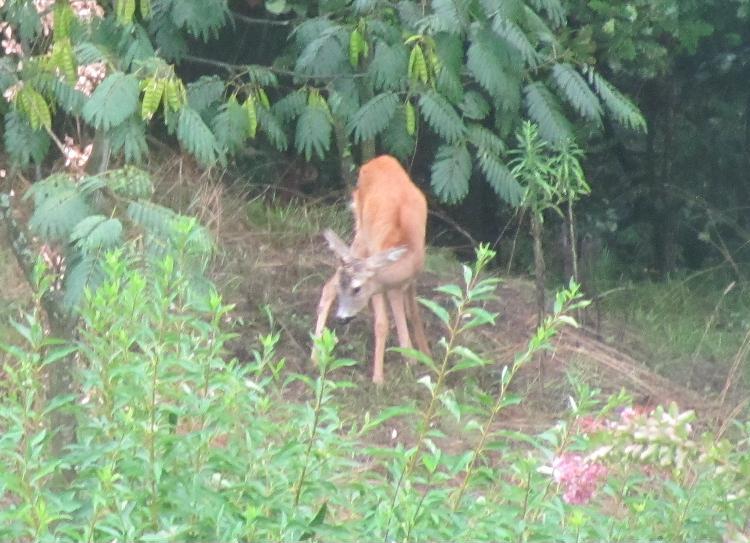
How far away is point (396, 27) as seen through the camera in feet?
26.7

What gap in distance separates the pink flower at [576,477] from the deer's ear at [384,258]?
4.17 m

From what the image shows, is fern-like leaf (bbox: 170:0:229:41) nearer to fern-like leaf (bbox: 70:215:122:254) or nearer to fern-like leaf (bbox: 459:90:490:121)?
fern-like leaf (bbox: 459:90:490:121)

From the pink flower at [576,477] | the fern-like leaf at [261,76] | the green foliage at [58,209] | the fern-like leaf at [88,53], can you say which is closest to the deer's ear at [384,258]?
the fern-like leaf at [261,76]

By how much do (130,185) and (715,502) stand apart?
285 centimetres

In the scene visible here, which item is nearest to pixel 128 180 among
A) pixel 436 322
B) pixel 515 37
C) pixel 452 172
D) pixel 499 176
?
pixel 515 37

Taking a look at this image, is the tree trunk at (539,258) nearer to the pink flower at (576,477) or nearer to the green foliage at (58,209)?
the green foliage at (58,209)

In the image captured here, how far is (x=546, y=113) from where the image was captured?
8500 millimetres

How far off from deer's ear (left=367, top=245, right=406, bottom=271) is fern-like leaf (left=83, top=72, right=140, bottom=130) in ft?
7.10

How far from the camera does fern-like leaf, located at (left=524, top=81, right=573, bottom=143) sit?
8406 millimetres

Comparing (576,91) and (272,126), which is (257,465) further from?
(576,91)

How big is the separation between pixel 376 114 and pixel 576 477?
4.82 meters

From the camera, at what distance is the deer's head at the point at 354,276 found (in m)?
7.93

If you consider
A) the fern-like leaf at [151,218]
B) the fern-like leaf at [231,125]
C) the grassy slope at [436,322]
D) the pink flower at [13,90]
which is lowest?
the grassy slope at [436,322]

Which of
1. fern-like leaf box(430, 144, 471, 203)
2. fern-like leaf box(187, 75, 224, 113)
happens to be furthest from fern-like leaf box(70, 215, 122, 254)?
fern-like leaf box(430, 144, 471, 203)
